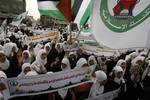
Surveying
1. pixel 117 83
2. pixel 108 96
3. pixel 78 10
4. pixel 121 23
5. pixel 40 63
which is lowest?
pixel 108 96

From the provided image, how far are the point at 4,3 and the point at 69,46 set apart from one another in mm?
→ 52078

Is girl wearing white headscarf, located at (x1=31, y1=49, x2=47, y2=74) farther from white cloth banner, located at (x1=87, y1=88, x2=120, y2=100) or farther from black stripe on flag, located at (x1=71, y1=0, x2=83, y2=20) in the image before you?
white cloth banner, located at (x1=87, y1=88, x2=120, y2=100)

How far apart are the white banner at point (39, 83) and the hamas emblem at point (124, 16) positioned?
0.86 metres

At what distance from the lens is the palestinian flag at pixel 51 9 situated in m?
9.84

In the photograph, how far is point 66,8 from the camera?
8938 millimetres

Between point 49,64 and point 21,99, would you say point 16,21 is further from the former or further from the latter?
point 21,99

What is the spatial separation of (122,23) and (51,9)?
3.82 meters

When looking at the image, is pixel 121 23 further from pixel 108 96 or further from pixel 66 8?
pixel 66 8

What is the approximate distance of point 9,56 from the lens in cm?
891

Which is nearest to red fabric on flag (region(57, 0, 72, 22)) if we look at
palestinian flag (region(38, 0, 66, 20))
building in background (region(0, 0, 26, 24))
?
palestinian flag (region(38, 0, 66, 20))

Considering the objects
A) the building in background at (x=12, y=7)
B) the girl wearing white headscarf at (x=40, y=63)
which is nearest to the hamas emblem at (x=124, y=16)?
the girl wearing white headscarf at (x=40, y=63)

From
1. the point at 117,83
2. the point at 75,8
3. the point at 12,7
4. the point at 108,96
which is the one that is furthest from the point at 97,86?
the point at 12,7

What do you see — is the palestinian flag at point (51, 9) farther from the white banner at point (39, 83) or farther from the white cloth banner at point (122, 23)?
the white banner at point (39, 83)

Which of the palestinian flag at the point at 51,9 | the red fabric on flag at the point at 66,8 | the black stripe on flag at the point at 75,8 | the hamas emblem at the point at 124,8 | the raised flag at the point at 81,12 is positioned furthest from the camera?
the palestinian flag at the point at 51,9
